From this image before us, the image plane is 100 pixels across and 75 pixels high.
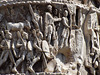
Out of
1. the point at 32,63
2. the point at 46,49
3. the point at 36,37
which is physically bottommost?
the point at 32,63

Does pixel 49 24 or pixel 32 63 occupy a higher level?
pixel 49 24

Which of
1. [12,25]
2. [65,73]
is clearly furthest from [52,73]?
[12,25]

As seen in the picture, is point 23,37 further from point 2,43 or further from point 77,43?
point 77,43

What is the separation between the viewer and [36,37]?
1039 centimetres

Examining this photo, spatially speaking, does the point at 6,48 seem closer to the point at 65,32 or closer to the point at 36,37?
the point at 36,37

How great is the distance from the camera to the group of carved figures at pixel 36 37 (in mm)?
10250

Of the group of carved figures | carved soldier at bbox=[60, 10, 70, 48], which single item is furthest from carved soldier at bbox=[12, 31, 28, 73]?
carved soldier at bbox=[60, 10, 70, 48]

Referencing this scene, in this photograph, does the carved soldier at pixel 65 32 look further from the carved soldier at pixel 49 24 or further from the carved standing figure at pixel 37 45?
the carved standing figure at pixel 37 45

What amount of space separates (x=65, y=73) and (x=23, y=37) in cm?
177

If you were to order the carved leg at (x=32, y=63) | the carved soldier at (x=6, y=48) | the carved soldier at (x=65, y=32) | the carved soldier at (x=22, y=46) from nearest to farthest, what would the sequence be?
1. the carved leg at (x=32, y=63)
2. the carved soldier at (x=22, y=46)
3. the carved soldier at (x=6, y=48)
4. the carved soldier at (x=65, y=32)

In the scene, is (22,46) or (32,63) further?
(22,46)

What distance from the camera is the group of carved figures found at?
1025 centimetres

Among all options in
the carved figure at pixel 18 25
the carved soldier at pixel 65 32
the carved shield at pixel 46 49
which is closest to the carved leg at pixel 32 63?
the carved shield at pixel 46 49

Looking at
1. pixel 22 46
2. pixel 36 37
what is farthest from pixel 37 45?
pixel 22 46
